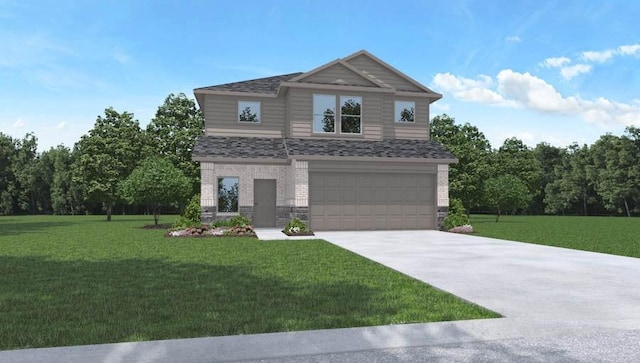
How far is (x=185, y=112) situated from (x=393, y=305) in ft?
118

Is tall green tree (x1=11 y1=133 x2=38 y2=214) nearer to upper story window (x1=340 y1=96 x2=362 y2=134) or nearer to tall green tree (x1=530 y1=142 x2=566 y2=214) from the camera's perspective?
upper story window (x1=340 y1=96 x2=362 y2=134)

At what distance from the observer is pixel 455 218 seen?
21938 millimetres

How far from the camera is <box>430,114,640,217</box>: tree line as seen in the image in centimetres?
3778

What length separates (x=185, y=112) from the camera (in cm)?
3972

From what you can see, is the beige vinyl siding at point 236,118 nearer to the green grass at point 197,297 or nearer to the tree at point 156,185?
the tree at point 156,185

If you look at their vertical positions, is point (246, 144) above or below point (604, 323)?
above

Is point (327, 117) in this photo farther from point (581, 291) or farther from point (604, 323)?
point (604, 323)

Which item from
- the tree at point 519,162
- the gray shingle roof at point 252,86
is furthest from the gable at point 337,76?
the tree at point 519,162

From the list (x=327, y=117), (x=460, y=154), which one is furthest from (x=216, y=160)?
(x=460, y=154)

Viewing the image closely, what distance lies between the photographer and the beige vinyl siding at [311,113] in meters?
22.8

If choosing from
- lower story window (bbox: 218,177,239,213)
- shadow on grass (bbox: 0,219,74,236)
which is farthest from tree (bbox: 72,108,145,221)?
lower story window (bbox: 218,177,239,213)

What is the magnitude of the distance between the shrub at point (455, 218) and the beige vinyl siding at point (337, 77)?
6.93 metres

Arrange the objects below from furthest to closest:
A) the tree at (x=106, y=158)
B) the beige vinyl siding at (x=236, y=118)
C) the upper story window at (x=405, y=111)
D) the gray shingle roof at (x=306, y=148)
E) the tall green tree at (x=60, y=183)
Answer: the tall green tree at (x=60, y=183) → the tree at (x=106, y=158) → the upper story window at (x=405, y=111) → the beige vinyl siding at (x=236, y=118) → the gray shingle roof at (x=306, y=148)

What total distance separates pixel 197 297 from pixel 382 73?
19.8m
